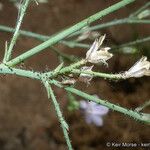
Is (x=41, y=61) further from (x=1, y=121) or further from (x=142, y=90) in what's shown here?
(x=142, y=90)

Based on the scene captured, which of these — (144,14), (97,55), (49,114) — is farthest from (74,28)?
(49,114)

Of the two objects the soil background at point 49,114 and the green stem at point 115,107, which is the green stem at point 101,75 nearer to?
the green stem at point 115,107

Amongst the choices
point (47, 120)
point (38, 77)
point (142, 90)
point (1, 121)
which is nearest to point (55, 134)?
point (47, 120)

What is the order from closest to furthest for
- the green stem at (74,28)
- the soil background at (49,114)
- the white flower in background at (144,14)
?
the green stem at (74,28) < the white flower in background at (144,14) < the soil background at (49,114)

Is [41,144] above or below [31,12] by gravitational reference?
below

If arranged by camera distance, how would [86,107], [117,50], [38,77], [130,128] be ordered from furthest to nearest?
[130,128] < [86,107] < [117,50] < [38,77]

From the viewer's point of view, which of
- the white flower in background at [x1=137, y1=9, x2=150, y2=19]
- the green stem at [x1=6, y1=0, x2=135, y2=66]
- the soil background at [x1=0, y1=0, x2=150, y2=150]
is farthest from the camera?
the soil background at [x1=0, y1=0, x2=150, y2=150]

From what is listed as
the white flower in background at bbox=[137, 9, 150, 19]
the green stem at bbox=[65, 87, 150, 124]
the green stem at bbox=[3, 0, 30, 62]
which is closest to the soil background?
the white flower in background at bbox=[137, 9, 150, 19]

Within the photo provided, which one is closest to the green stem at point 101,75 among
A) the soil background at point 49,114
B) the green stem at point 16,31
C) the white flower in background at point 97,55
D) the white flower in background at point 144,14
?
the white flower in background at point 97,55

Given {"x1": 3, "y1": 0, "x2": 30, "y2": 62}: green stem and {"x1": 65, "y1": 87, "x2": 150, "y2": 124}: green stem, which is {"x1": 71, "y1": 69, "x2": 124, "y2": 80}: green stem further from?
{"x1": 3, "y1": 0, "x2": 30, "y2": 62}: green stem

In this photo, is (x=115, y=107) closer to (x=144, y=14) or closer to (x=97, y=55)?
(x=97, y=55)

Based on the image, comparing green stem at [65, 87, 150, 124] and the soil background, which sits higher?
the soil background
